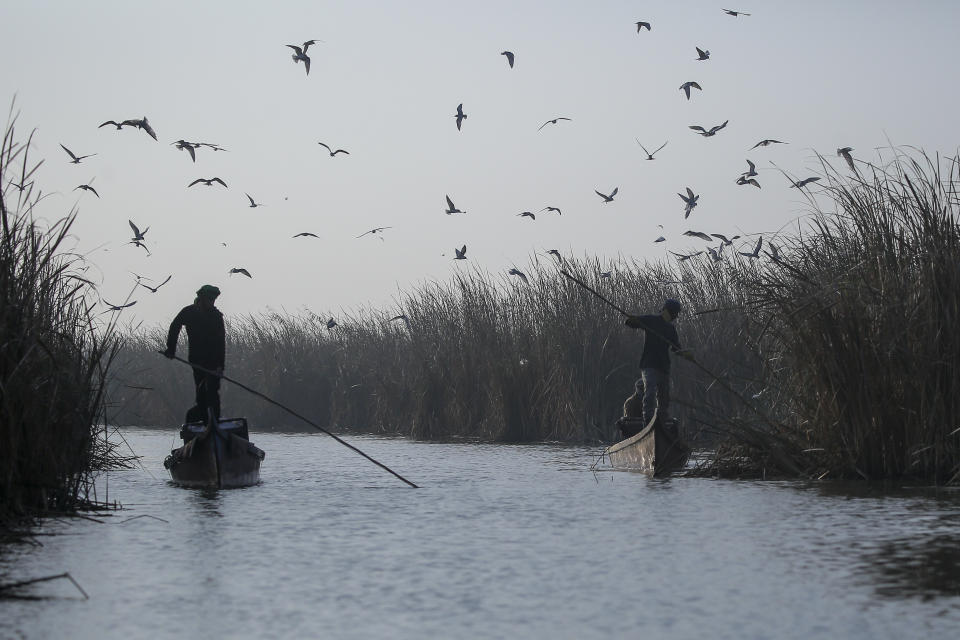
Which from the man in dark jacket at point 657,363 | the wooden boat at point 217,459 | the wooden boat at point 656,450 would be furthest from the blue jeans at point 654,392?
the wooden boat at point 217,459

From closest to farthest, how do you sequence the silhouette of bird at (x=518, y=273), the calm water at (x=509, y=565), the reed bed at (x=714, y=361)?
1. the calm water at (x=509, y=565)
2. the reed bed at (x=714, y=361)
3. the silhouette of bird at (x=518, y=273)

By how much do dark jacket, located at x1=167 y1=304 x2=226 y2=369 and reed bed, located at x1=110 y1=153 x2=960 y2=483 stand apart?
564 centimetres

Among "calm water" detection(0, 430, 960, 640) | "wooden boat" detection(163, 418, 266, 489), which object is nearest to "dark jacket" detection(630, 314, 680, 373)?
"calm water" detection(0, 430, 960, 640)

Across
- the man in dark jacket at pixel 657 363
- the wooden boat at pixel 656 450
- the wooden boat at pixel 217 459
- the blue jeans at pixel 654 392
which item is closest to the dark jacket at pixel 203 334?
the wooden boat at pixel 217 459

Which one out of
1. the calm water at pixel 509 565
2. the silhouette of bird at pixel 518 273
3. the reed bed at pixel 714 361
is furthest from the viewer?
the silhouette of bird at pixel 518 273

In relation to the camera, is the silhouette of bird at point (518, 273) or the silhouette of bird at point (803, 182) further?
the silhouette of bird at point (518, 273)

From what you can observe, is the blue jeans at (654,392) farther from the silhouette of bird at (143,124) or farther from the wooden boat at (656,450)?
the silhouette of bird at (143,124)

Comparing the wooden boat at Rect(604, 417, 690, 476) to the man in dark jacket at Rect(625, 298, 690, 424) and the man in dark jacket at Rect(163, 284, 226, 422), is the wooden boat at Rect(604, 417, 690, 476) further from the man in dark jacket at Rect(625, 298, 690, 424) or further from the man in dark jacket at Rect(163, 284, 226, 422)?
the man in dark jacket at Rect(163, 284, 226, 422)

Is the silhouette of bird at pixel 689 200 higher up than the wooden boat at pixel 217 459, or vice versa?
the silhouette of bird at pixel 689 200

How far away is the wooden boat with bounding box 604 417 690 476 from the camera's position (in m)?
15.6

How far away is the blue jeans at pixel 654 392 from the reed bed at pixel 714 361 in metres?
0.42

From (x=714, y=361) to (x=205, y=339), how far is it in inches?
386

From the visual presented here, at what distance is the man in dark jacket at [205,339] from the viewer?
1527 cm

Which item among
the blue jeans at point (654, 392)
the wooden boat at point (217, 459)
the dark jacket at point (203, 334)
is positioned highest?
the dark jacket at point (203, 334)
